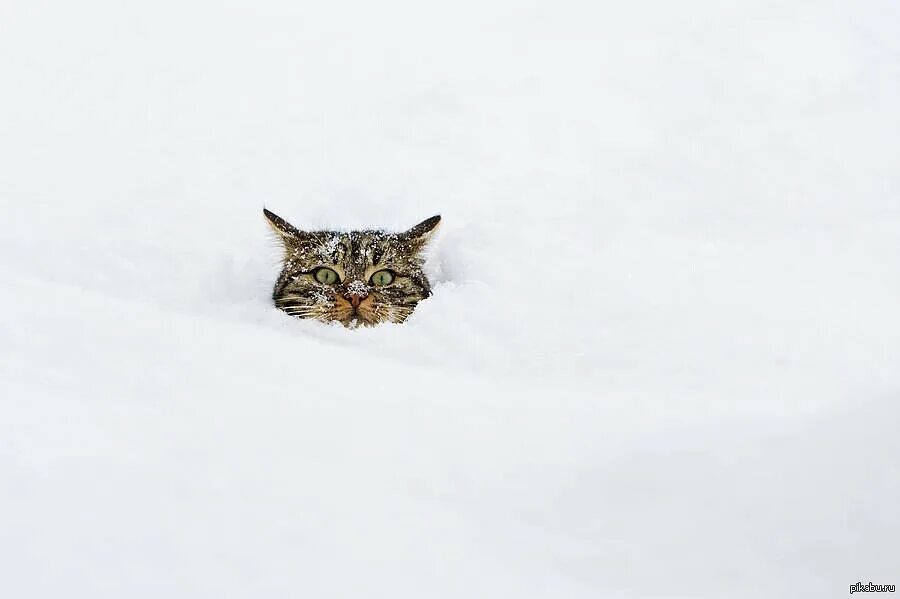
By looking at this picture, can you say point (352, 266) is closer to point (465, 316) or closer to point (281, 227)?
point (281, 227)

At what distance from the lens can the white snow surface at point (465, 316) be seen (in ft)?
7.67

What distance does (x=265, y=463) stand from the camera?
2588 mm

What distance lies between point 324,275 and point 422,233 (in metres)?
0.61

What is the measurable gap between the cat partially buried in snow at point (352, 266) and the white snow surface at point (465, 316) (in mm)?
212

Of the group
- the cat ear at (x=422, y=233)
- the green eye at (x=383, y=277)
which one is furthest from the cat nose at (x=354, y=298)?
the cat ear at (x=422, y=233)

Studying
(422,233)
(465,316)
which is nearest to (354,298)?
(422,233)

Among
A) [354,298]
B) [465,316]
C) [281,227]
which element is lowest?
[465,316]

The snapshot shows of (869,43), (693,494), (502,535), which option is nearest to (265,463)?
(502,535)

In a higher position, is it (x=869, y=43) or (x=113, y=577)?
(x=869, y=43)

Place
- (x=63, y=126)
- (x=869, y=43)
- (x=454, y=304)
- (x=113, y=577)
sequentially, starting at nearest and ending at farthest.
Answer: (x=113, y=577) < (x=454, y=304) < (x=63, y=126) < (x=869, y=43)

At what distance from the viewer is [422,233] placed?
496cm

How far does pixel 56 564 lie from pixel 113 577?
144 mm

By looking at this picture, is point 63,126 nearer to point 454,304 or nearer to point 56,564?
point 454,304

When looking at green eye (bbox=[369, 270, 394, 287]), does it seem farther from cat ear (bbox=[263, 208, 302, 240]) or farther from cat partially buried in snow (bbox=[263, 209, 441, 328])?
cat ear (bbox=[263, 208, 302, 240])
